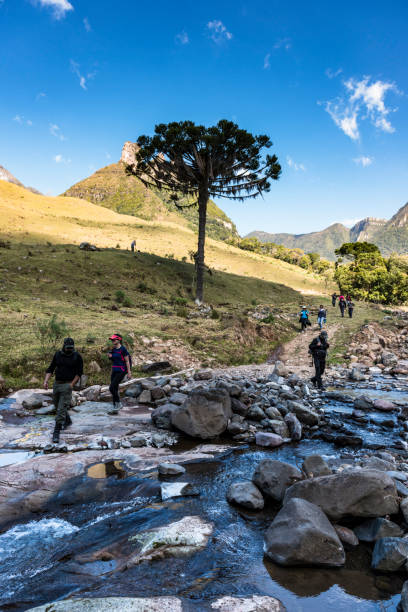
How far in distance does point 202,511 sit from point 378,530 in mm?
2666

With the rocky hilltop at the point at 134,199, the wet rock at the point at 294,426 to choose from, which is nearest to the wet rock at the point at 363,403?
the wet rock at the point at 294,426

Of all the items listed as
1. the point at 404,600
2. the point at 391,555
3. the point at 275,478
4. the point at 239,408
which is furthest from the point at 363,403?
the point at 404,600

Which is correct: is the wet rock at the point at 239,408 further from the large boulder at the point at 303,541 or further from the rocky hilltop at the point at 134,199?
the rocky hilltop at the point at 134,199

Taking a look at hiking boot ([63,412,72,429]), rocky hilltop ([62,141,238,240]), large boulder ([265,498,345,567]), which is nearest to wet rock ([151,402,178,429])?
hiking boot ([63,412,72,429])

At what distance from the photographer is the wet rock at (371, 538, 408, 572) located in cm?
433

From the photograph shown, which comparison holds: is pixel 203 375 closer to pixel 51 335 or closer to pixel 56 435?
pixel 51 335

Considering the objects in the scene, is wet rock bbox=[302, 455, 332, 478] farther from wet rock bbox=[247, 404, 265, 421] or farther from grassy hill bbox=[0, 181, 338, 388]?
grassy hill bbox=[0, 181, 338, 388]

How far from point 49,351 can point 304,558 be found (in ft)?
38.8

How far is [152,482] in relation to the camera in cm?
651

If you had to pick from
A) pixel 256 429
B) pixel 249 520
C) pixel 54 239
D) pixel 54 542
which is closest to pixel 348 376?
pixel 256 429

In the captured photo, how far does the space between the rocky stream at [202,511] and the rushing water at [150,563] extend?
2cm

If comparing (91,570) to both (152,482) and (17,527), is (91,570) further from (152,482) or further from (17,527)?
(152,482)

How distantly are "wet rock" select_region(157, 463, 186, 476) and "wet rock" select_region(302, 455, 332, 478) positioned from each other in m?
2.49

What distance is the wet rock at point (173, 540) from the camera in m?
4.52
